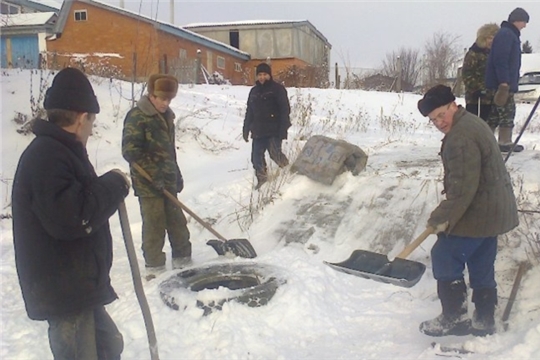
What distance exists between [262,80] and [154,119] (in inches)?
101

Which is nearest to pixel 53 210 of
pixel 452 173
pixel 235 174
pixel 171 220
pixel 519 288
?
pixel 452 173

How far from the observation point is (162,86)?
4.52 metres

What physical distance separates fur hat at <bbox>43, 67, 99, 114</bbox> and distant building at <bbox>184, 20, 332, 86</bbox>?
2935cm

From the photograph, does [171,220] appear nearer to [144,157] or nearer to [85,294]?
[144,157]

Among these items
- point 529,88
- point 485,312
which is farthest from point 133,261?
point 529,88

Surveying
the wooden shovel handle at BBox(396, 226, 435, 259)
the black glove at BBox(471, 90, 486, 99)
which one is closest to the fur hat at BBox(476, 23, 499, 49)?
the black glove at BBox(471, 90, 486, 99)

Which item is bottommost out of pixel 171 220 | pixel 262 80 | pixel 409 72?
pixel 171 220

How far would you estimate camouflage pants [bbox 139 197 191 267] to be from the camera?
4.72 meters

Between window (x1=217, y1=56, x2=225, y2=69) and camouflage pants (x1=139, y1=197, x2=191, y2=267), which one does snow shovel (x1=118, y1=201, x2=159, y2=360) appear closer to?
camouflage pants (x1=139, y1=197, x2=191, y2=267)

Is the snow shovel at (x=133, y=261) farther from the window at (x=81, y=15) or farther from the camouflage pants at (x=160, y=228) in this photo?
the window at (x=81, y=15)

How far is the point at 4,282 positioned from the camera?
15.2 feet

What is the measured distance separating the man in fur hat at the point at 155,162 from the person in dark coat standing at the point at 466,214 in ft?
7.83

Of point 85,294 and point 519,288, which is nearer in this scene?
point 85,294

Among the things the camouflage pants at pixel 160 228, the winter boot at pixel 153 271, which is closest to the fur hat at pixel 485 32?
the camouflage pants at pixel 160 228
